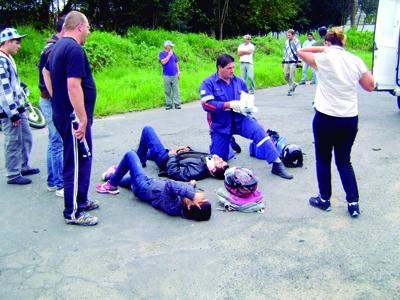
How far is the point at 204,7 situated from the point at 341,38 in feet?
95.8

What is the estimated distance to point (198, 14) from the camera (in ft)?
104

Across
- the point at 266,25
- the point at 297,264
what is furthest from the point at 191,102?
the point at 266,25

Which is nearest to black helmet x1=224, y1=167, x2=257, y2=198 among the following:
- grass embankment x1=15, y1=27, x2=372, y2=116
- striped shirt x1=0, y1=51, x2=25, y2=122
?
striped shirt x1=0, y1=51, x2=25, y2=122

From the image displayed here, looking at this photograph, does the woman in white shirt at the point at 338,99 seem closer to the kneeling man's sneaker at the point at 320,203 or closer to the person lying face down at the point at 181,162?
the kneeling man's sneaker at the point at 320,203

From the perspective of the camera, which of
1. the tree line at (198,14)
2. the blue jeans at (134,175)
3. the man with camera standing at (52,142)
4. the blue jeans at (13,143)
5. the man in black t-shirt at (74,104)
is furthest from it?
the tree line at (198,14)

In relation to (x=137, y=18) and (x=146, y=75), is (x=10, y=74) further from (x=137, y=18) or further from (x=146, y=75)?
(x=137, y=18)

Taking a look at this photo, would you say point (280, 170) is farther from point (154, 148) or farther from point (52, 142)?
point (52, 142)

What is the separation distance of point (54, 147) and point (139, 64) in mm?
12865

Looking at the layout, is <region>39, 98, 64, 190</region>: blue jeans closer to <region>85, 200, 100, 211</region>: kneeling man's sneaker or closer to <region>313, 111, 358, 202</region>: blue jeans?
<region>85, 200, 100, 211</region>: kneeling man's sneaker

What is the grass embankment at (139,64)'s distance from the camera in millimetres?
12703

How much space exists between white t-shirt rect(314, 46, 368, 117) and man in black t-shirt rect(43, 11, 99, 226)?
2325 millimetres

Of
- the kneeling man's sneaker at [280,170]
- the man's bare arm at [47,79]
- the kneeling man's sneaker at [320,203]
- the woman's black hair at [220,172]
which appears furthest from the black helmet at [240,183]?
the man's bare arm at [47,79]

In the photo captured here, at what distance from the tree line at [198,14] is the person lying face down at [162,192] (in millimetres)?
15733

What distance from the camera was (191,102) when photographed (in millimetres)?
13289
